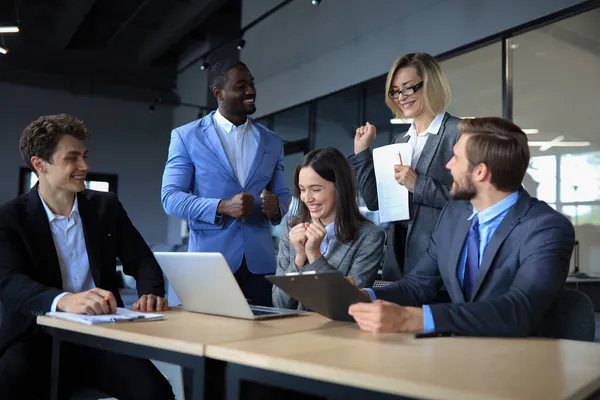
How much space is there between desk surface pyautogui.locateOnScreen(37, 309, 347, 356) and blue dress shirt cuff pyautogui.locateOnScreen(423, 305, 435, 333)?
0.29 meters

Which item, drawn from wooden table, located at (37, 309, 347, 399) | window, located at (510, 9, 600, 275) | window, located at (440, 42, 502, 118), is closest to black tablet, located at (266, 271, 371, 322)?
wooden table, located at (37, 309, 347, 399)

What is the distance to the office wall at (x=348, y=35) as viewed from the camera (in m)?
5.17

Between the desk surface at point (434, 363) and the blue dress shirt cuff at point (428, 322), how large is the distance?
46 millimetres

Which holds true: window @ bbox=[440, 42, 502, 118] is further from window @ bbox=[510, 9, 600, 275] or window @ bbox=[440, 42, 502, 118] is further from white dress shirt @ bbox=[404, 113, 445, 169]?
white dress shirt @ bbox=[404, 113, 445, 169]

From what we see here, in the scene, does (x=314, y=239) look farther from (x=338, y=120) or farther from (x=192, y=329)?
(x=338, y=120)

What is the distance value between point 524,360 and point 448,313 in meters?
0.27

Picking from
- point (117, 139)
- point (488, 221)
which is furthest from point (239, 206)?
point (117, 139)

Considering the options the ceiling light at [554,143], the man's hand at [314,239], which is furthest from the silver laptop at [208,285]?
the ceiling light at [554,143]

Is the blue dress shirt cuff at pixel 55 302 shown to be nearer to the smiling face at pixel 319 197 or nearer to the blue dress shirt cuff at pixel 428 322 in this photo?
the smiling face at pixel 319 197

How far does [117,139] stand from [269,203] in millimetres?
10115

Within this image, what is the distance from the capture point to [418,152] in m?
2.44

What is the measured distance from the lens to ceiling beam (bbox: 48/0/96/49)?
8555mm

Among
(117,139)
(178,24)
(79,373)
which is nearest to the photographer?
(79,373)

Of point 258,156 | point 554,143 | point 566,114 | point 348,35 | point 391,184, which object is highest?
point 348,35
